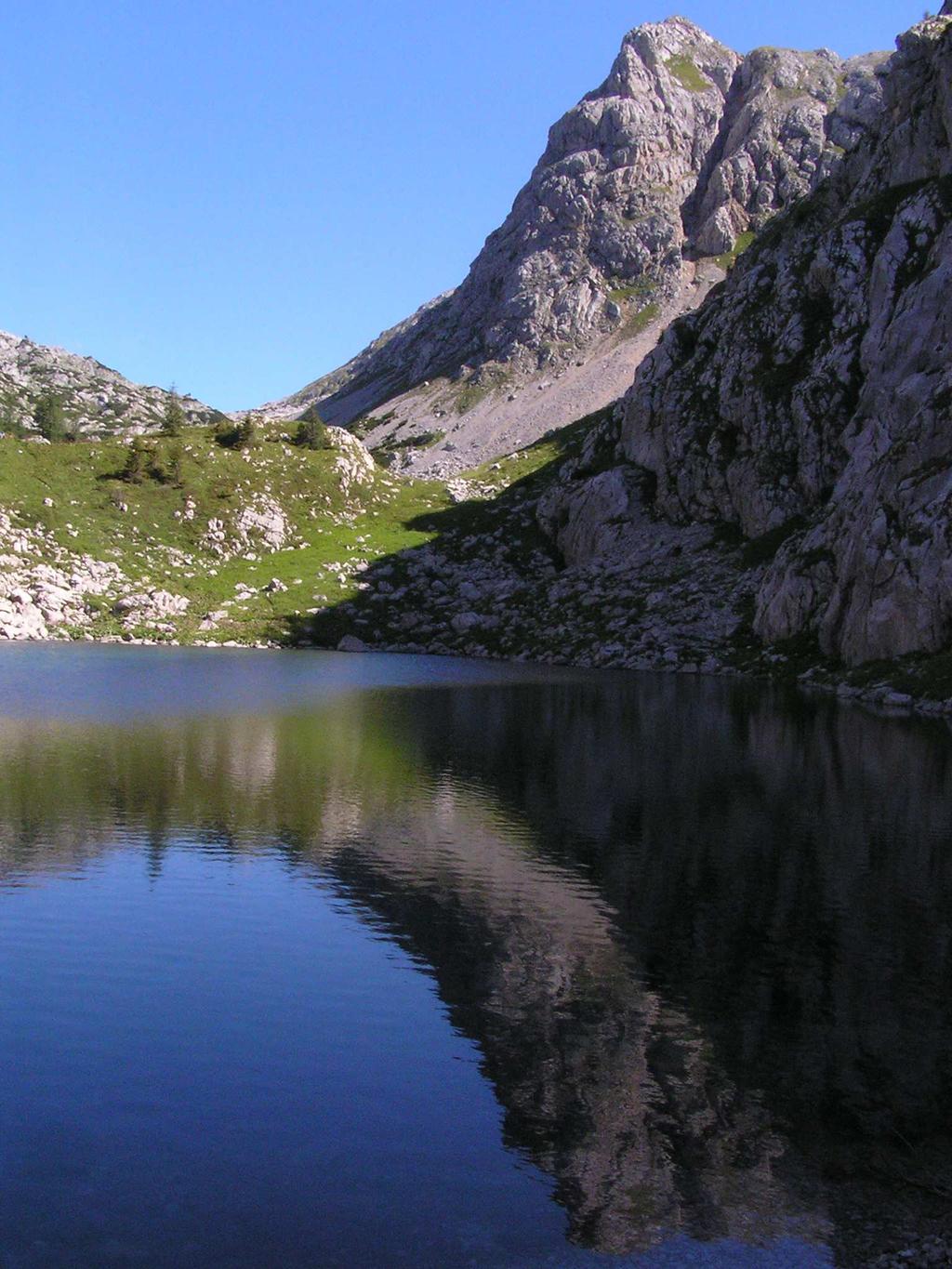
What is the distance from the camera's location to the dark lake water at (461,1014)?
12.2m

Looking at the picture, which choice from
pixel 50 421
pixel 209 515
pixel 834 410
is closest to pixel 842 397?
pixel 834 410

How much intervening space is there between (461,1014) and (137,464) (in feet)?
431

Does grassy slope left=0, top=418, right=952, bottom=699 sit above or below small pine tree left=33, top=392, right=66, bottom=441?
below

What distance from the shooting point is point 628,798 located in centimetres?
3775

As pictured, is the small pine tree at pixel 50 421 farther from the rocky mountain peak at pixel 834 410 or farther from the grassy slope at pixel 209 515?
the rocky mountain peak at pixel 834 410

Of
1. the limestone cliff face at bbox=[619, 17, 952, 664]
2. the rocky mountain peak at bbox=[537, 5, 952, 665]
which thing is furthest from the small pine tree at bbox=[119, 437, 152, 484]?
the limestone cliff face at bbox=[619, 17, 952, 664]

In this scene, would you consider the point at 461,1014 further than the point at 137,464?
No

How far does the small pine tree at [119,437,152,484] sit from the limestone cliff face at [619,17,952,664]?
61.6m

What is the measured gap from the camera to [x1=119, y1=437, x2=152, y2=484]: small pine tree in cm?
13762

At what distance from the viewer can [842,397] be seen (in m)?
107

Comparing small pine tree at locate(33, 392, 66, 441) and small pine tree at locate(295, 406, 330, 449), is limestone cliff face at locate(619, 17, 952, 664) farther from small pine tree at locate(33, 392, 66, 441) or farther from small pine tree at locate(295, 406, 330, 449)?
small pine tree at locate(33, 392, 66, 441)

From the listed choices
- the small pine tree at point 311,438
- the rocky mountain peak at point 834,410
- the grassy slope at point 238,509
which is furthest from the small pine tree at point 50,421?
the rocky mountain peak at point 834,410

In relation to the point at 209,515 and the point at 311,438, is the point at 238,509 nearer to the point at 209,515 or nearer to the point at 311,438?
the point at 209,515

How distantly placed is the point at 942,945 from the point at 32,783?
2799 cm
